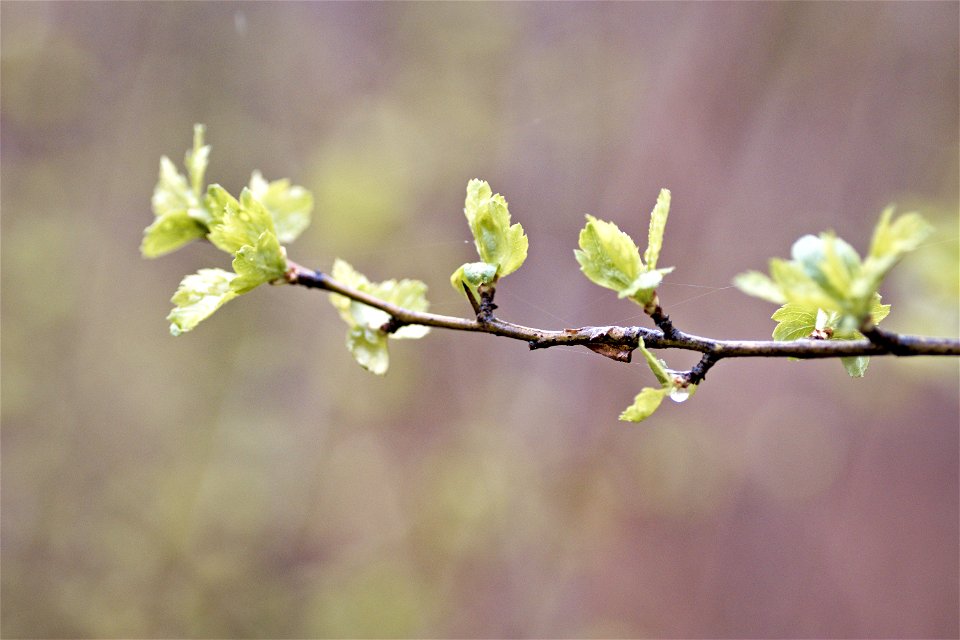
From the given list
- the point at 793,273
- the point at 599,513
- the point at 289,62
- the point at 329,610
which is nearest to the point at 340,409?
the point at 329,610

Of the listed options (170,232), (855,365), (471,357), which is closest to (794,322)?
(855,365)

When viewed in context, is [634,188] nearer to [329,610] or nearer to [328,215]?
[328,215]

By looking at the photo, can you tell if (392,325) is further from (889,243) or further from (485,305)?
(889,243)

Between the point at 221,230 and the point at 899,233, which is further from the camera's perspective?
the point at 221,230

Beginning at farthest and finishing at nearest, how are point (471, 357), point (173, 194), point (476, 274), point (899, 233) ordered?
point (471, 357) → point (173, 194) → point (476, 274) → point (899, 233)

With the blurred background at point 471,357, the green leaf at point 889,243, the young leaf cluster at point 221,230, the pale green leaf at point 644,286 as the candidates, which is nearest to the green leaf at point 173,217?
the young leaf cluster at point 221,230

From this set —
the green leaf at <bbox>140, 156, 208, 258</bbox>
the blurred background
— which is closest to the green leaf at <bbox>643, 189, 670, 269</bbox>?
the green leaf at <bbox>140, 156, 208, 258</bbox>

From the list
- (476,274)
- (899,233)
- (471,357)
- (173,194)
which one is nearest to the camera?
(899,233)
